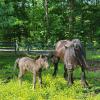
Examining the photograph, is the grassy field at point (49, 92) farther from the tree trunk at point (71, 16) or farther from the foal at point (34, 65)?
the tree trunk at point (71, 16)

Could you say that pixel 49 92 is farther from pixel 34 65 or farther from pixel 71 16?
pixel 71 16

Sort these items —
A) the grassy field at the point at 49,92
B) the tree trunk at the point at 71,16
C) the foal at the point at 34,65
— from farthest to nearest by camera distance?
the tree trunk at the point at 71,16
the foal at the point at 34,65
the grassy field at the point at 49,92

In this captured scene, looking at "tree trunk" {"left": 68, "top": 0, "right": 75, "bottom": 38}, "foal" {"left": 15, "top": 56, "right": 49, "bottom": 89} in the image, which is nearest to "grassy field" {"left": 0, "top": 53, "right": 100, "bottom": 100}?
"foal" {"left": 15, "top": 56, "right": 49, "bottom": 89}

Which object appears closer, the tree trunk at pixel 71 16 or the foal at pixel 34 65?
the foal at pixel 34 65

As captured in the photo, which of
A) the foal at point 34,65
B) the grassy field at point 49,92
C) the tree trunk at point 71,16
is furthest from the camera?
the tree trunk at point 71,16

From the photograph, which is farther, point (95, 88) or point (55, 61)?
point (55, 61)

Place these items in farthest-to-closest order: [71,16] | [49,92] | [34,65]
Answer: [71,16] < [34,65] < [49,92]

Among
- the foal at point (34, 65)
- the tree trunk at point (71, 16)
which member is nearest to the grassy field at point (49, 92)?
the foal at point (34, 65)

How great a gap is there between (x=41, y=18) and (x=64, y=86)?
19.0m

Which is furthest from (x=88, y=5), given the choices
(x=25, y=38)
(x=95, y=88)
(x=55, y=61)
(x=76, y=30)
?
(x=95, y=88)

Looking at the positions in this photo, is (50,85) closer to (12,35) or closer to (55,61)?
(55,61)

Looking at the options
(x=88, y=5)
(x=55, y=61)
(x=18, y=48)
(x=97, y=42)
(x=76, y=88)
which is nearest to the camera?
(x=76, y=88)

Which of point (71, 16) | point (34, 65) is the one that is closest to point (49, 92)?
point (34, 65)

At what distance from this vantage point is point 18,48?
31.3 m
